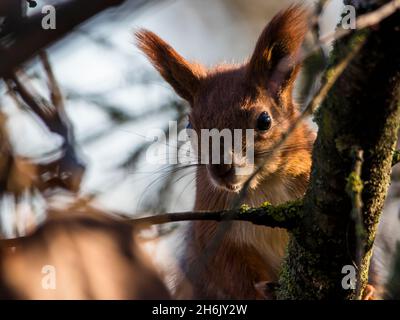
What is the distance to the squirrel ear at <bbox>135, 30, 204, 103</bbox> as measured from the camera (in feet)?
9.07

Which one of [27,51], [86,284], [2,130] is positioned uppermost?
[27,51]

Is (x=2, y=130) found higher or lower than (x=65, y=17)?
lower

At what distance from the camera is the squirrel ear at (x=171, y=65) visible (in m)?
2.76

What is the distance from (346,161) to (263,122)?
3.46 feet

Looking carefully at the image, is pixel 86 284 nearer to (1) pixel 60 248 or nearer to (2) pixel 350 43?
(1) pixel 60 248

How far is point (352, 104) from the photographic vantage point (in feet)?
4.79

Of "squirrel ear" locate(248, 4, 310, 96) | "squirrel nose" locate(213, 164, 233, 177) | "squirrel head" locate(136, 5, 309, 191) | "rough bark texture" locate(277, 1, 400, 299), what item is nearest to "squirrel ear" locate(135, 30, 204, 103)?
"squirrel head" locate(136, 5, 309, 191)

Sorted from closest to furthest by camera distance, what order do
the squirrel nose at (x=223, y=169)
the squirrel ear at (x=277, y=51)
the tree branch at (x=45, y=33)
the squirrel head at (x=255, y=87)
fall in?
the tree branch at (x=45, y=33), the squirrel nose at (x=223, y=169), the squirrel head at (x=255, y=87), the squirrel ear at (x=277, y=51)

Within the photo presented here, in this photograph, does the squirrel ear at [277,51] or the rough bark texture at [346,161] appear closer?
the rough bark texture at [346,161]

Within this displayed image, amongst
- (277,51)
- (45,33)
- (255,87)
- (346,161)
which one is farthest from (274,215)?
(277,51)

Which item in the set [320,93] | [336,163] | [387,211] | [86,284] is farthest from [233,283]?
[320,93]

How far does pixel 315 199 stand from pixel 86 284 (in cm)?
62

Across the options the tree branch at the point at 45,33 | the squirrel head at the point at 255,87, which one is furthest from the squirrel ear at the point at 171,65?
the tree branch at the point at 45,33

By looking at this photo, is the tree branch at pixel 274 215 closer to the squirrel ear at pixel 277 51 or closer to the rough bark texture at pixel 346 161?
the rough bark texture at pixel 346 161
